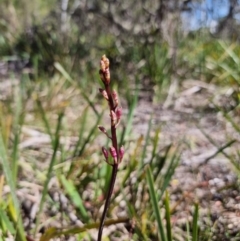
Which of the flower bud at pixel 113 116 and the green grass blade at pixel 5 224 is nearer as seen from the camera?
the flower bud at pixel 113 116

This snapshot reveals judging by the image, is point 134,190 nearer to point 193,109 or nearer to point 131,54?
point 193,109

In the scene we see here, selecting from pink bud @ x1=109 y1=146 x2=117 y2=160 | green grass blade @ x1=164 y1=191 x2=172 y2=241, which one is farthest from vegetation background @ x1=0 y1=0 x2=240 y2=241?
pink bud @ x1=109 y1=146 x2=117 y2=160

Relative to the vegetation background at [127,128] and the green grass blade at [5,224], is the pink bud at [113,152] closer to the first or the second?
the vegetation background at [127,128]

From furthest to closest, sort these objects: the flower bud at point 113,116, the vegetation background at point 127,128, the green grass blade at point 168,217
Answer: the vegetation background at point 127,128 → the green grass blade at point 168,217 → the flower bud at point 113,116

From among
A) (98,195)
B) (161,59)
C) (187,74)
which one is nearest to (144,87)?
(161,59)

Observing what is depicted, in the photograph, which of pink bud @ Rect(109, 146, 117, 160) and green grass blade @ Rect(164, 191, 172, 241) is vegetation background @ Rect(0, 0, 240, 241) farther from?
pink bud @ Rect(109, 146, 117, 160)

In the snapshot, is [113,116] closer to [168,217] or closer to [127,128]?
[168,217]

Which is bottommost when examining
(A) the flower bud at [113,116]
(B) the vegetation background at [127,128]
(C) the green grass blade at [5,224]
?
(C) the green grass blade at [5,224]

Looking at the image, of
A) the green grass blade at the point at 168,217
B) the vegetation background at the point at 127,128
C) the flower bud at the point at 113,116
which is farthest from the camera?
the vegetation background at the point at 127,128

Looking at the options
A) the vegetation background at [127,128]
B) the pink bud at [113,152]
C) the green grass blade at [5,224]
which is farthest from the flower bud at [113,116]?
the green grass blade at [5,224]
